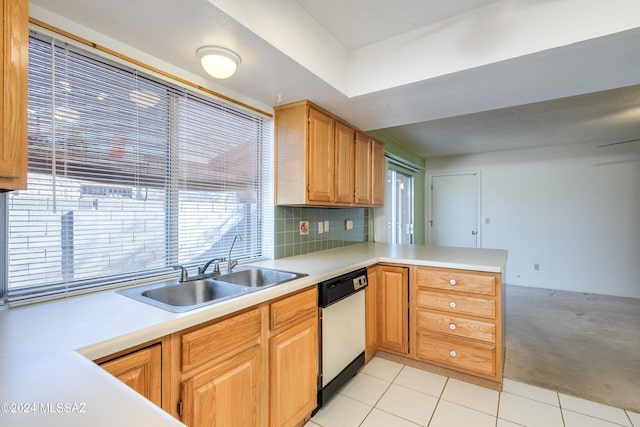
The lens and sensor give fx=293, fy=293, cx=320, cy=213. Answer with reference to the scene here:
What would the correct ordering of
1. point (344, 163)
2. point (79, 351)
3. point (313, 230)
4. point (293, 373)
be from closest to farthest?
point (79, 351) < point (293, 373) < point (344, 163) < point (313, 230)

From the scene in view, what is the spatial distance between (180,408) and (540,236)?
5.57 m

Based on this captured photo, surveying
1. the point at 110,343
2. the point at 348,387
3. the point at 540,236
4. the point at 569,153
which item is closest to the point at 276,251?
the point at 348,387

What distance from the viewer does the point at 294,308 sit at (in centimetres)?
156

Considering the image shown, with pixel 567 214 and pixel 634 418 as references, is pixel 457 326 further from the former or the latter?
pixel 567 214

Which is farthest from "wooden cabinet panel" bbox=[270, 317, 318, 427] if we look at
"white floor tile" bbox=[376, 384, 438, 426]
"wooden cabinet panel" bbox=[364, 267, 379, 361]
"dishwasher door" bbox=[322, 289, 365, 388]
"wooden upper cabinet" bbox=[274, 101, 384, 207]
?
"wooden upper cabinet" bbox=[274, 101, 384, 207]

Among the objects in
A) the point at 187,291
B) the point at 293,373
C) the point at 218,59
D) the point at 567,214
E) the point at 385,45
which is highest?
the point at 385,45

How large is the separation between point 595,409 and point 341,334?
1.63 m

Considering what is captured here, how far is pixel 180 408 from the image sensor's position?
107cm

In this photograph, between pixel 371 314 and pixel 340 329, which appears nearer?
pixel 340 329

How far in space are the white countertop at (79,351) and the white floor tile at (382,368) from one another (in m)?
1.12

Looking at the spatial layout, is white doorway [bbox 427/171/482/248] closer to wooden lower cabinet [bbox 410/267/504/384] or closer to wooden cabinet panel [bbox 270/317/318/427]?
wooden lower cabinet [bbox 410/267/504/384]

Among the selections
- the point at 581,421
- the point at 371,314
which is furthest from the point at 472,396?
the point at 371,314

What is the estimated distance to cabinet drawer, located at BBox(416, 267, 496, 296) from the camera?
202cm

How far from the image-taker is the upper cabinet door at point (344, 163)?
2514mm
